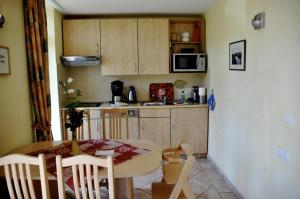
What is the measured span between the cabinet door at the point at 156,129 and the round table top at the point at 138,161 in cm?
160

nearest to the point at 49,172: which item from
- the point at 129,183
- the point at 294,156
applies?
the point at 129,183

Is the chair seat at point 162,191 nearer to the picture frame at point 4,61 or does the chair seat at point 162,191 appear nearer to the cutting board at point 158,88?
the picture frame at point 4,61

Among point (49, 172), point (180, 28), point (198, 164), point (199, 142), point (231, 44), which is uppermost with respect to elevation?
point (180, 28)

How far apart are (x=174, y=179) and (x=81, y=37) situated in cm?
298

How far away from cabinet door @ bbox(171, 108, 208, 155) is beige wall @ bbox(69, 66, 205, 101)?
742 mm

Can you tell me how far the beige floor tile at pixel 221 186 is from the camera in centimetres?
328

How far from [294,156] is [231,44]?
1674mm

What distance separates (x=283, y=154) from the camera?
6.80 feet

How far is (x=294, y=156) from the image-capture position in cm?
192

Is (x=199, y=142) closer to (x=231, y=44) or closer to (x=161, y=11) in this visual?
(x=231, y=44)

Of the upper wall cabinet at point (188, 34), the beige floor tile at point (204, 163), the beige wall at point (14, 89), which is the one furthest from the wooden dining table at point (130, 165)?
the upper wall cabinet at point (188, 34)

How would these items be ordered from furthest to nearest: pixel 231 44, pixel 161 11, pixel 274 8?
pixel 161 11 → pixel 231 44 → pixel 274 8

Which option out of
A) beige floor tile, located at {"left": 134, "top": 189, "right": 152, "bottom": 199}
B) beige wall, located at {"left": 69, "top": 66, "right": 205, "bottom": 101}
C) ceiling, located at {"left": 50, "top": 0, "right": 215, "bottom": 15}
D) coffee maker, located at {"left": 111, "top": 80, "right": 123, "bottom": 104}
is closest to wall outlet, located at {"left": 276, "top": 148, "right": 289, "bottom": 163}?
beige floor tile, located at {"left": 134, "top": 189, "right": 152, "bottom": 199}

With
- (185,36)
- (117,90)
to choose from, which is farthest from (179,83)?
(117,90)
